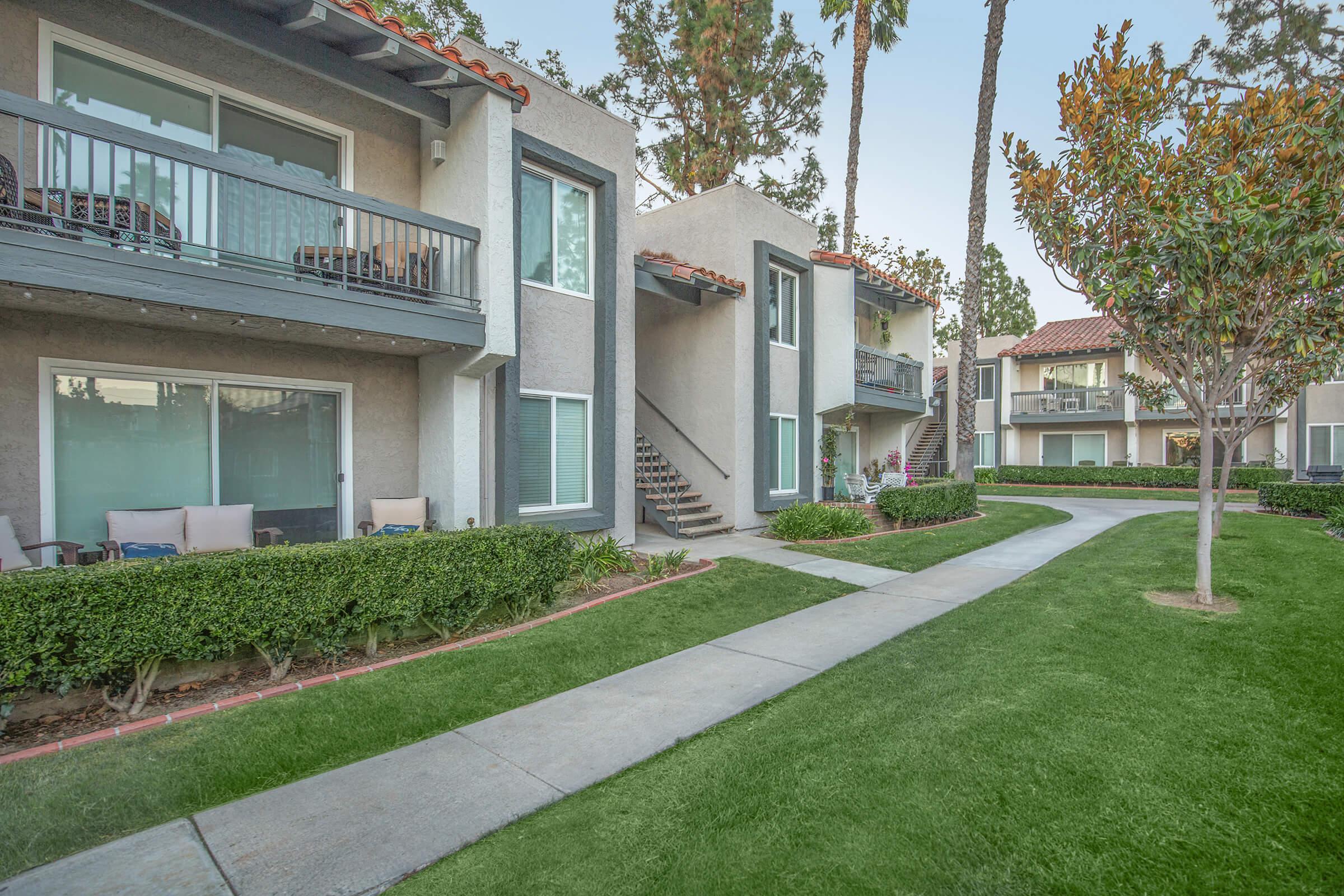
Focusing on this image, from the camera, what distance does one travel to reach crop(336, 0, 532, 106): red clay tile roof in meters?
6.81

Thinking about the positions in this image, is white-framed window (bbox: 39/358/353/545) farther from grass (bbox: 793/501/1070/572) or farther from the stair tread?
grass (bbox: 793/501/1070/572)

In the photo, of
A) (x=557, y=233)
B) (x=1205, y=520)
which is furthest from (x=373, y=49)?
(x=1205, y=520)

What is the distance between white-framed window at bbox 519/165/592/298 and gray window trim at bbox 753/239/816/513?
418cm

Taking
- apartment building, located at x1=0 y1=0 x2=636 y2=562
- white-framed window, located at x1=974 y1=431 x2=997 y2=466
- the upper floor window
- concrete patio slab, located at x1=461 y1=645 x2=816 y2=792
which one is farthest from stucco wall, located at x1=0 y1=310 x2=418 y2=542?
the upper floor window

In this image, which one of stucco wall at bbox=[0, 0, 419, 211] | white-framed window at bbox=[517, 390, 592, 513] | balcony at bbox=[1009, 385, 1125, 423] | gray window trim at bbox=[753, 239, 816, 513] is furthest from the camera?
balcony at bbox=[1009, 385, 1125, 423]

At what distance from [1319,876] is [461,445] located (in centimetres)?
799

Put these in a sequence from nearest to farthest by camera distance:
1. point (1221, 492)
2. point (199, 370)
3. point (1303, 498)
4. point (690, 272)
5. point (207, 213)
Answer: point (207, 213) < point (199, 370) < point (690, 272) < point (1221, 492) < point (1303, 498)

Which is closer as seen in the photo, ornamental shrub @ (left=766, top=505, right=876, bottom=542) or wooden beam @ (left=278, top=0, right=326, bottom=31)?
wooden beam @ (left=278, top=0, right=326, bottom=31)

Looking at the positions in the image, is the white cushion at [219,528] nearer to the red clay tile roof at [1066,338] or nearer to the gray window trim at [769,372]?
the gray window trim at [769,372]

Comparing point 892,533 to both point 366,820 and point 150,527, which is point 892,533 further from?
point 150,527

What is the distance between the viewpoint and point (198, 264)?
5879 millimetres

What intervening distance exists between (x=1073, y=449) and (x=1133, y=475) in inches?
169

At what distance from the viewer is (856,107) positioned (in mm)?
20047

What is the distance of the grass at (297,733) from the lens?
136 inches
